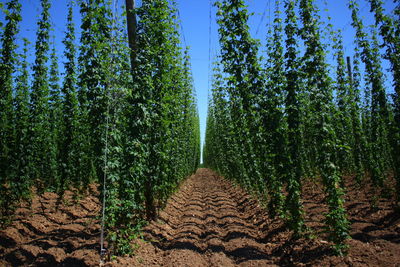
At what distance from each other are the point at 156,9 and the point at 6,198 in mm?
6474

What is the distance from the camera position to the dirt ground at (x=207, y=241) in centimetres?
468

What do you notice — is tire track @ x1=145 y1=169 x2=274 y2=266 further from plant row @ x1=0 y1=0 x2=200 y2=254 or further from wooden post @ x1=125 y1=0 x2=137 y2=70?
wooden post @ x1=125 y1=0 x2=137 y2=70

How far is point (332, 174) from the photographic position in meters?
4.79

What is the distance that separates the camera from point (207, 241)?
20.9 ft

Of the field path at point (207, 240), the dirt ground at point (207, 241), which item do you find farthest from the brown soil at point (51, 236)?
the field path at point (207, 240)

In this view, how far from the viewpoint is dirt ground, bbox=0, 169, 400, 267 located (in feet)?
Result: 15.4

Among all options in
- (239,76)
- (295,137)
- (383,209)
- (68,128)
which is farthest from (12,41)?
(383,209)

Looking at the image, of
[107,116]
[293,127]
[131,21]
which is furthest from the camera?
[131,21]

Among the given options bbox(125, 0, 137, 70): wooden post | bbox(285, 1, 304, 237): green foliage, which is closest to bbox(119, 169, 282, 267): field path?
bbox(285, 1, 304, 237): green foliage

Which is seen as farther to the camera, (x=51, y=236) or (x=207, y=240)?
(x=207, y=240)

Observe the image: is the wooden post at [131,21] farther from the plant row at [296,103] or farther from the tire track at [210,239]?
the tire track at [210,239]

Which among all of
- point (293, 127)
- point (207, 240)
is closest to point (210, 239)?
point (207, 240)

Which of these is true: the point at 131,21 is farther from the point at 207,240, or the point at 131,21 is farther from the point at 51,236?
the point at 207,240

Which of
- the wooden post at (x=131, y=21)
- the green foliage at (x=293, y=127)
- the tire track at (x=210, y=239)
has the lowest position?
the tire track at (x=210, y=239)
